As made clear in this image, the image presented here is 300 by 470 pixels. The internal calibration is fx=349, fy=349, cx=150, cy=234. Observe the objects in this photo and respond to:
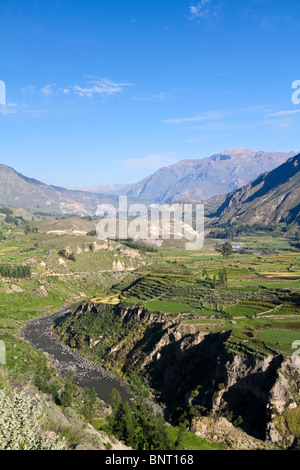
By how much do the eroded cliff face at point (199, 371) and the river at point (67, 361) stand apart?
304cm

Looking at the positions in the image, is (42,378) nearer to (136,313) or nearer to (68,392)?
(68,392)

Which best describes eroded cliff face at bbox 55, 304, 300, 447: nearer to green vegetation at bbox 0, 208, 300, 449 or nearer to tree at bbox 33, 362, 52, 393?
green vegetation at bbox 0, 208, 300, 449

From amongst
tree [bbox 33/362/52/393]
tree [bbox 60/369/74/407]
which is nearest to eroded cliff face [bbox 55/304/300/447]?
tree [bbox 60/369/74/407]

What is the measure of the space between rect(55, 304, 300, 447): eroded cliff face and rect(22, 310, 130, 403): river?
3.04m

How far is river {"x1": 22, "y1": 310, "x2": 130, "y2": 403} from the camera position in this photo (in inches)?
2810

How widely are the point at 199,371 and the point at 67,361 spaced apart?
35783 mm

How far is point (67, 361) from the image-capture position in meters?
83.7

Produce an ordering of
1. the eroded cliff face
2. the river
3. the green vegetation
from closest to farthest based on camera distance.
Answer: the eroded cliff face → the green vegetation → the river

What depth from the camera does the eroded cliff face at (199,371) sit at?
165 feet

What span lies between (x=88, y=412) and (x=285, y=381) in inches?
1197

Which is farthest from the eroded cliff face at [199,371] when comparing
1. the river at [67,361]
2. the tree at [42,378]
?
the tree at [42,378]

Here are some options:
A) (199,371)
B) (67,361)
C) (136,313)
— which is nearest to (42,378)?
(67,361)

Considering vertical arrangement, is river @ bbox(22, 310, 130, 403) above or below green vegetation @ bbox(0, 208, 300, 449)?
below

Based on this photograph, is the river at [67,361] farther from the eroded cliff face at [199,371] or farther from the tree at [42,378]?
the tree at [42,378]
